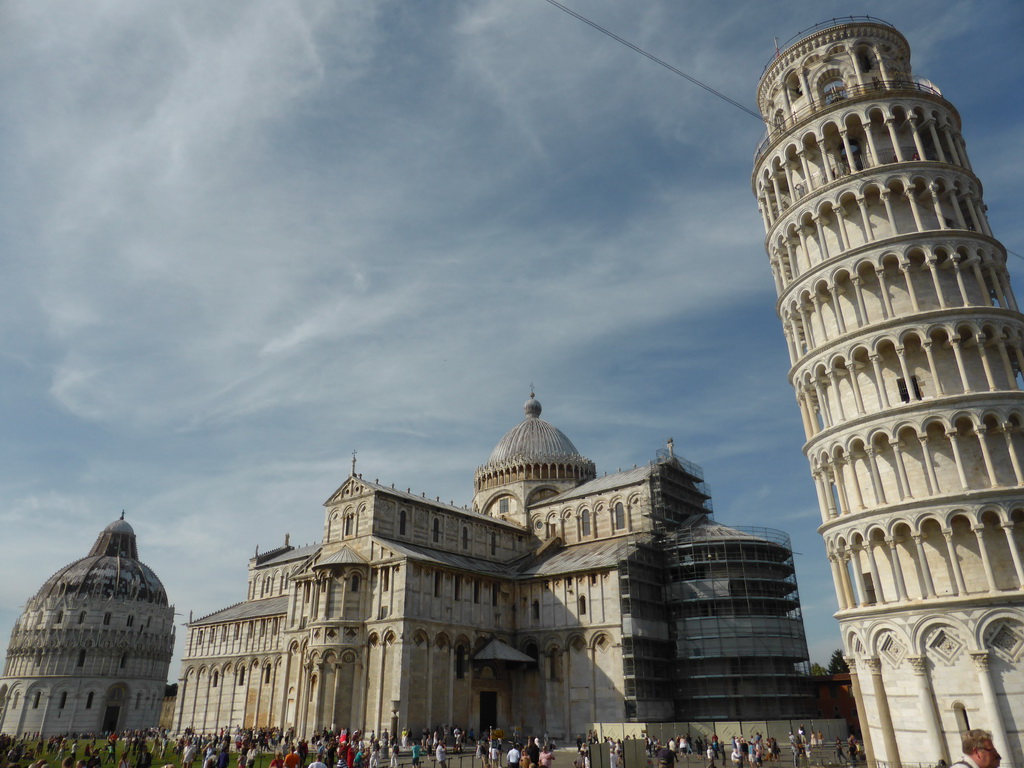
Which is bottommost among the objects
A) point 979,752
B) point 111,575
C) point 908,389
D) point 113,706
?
point 979,752

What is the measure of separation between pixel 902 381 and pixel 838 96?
12870mm

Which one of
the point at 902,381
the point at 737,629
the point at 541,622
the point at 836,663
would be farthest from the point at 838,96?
the point at 836,663

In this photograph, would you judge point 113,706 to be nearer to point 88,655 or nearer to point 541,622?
point 88,655

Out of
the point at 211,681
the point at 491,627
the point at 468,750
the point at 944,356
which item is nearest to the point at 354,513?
the point at 491,627

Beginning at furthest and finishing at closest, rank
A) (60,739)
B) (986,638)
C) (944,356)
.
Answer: (60,739)
(944,356)
(986,638)

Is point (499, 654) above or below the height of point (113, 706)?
above

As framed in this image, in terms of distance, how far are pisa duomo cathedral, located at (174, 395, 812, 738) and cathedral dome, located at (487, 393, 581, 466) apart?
8.08 metres

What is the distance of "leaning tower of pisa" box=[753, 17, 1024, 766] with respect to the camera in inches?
805

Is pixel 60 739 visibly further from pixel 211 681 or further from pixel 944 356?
pixel 944 356

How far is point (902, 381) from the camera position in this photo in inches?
931

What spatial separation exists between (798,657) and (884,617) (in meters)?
20.0

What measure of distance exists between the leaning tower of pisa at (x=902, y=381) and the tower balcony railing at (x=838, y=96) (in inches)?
3.5

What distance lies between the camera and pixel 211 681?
56.1 m

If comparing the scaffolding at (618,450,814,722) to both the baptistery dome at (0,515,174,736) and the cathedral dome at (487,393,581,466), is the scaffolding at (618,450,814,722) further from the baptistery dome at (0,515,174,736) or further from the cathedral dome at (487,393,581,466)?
the baptistery dome at (0,515,174,736)
